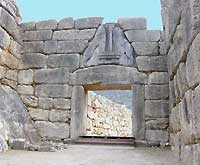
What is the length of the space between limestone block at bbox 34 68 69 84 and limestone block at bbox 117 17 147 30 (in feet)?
4.66

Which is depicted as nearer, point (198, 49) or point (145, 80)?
point (198, 49)

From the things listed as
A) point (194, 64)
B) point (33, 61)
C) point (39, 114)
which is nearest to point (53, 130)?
point (39, 114)

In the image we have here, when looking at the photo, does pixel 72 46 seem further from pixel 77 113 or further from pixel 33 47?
pixel 77 113

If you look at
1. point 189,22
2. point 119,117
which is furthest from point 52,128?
point 119,117

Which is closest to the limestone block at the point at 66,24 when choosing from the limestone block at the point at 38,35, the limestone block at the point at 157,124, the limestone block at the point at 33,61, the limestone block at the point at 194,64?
the limestone block at the point at 38,35

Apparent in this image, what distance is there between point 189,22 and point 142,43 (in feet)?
10.2

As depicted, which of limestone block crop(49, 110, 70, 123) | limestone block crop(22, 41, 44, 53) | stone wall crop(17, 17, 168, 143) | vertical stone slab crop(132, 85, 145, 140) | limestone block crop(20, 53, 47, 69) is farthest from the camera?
limestone block crop(22, 41, 44, 53)

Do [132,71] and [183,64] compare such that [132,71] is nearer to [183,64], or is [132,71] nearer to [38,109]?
[38,109]

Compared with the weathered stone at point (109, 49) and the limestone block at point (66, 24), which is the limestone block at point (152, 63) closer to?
the weathered stone at point (109, 49)

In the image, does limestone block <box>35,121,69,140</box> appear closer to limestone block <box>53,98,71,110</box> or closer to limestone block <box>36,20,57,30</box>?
limestone block <box>53,98,71,110</box>

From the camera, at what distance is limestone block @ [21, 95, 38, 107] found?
5.45 meters

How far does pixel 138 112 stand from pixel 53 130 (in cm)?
164

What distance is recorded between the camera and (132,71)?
5.19 meters

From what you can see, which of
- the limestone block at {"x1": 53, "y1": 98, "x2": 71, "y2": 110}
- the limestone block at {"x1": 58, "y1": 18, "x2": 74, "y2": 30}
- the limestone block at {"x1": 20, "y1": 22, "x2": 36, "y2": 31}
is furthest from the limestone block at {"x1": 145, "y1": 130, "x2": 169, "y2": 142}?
the limestone block at {"x1": 20, "y1": 22, "x2": 36, "y2": 31}
